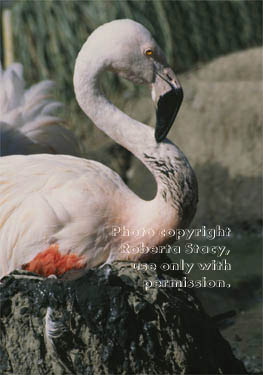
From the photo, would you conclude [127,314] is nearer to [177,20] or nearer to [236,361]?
[236,361]

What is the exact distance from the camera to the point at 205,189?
632cm

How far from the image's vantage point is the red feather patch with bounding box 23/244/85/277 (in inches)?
112

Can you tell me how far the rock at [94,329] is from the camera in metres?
2.34

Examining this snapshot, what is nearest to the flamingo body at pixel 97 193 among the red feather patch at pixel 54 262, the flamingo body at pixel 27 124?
the red feather patch at pixel 54 262

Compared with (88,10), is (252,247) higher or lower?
lower

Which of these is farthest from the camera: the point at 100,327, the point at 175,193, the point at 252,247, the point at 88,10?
the point at 88,10

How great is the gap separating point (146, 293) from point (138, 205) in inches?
23.9

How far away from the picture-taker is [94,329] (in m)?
2.34

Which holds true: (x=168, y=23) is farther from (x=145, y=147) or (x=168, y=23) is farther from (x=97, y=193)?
(x=97, y=193)

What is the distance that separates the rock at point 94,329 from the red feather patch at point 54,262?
336mm

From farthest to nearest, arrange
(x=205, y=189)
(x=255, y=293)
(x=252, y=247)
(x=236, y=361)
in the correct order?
(x=205, y=189), (x=252, y=247), (x=255, y=293), (x=236, y=361)

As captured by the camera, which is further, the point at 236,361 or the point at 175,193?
the point at 175,193

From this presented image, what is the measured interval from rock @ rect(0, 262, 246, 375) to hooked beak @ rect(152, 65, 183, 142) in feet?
2.78

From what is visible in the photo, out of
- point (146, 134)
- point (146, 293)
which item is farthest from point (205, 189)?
point (146, 293)
